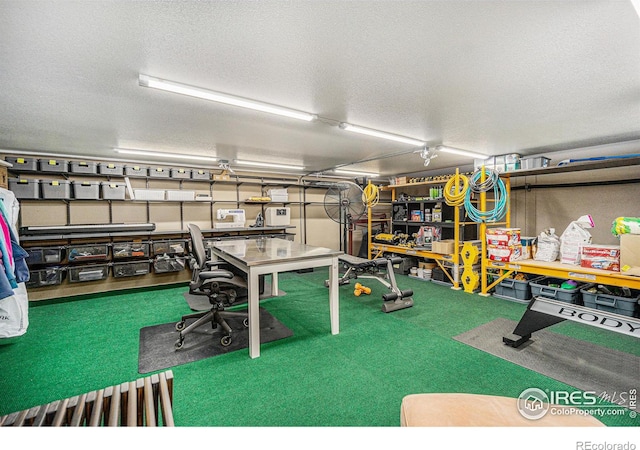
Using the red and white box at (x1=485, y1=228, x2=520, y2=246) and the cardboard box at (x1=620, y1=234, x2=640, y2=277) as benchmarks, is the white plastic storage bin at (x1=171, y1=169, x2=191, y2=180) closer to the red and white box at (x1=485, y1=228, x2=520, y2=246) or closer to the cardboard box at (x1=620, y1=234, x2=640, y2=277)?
the red and white box at (x1=485, y1=228, x2=520, y2=246)

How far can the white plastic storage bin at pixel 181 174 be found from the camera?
5.37m

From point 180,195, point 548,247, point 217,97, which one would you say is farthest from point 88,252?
point 548,247

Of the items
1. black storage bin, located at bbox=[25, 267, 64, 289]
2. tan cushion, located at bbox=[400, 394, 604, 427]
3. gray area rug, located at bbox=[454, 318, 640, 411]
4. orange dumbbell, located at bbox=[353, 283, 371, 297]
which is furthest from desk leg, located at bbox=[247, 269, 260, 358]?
black storage bin, located at bbox=[25, 267, 64, 289]

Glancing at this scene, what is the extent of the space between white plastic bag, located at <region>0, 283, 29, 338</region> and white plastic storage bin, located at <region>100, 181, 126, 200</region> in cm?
206

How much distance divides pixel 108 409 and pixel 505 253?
15.7 ft

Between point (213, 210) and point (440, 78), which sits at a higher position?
point (440, 78)

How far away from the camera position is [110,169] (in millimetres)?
4863

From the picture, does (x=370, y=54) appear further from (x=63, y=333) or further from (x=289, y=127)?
(x=63, y=333)

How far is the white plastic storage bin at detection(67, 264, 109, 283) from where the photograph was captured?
14.7 feet

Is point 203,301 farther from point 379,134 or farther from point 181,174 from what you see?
point 379,134

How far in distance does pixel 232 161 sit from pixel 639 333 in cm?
583

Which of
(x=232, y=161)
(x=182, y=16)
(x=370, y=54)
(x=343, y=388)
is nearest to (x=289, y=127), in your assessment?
(x=370, y=54)

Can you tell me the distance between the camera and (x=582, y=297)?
393 centimetres

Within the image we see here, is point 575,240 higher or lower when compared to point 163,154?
lower
